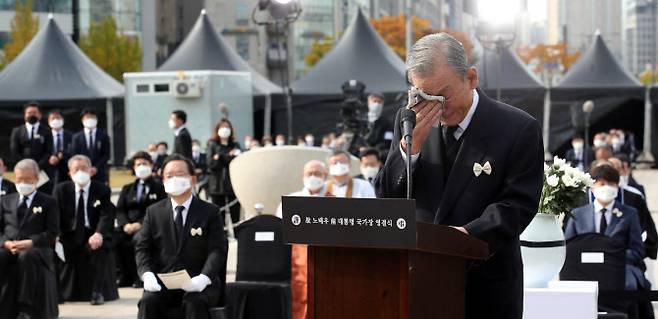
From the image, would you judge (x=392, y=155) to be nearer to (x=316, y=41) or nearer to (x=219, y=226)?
(x=219, y=226)

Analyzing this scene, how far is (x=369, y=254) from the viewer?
153 inches

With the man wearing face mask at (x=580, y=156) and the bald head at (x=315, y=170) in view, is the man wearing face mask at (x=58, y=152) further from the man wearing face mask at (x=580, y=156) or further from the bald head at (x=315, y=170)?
the man wearing face mask at (x=580, y=156)

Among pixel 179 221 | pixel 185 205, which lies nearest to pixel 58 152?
pixel 185 205

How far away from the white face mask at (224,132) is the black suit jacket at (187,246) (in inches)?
352

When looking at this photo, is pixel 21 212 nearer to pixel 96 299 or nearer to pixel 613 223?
pixel 96 299

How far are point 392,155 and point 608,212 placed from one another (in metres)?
5.84

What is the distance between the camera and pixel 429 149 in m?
4.44

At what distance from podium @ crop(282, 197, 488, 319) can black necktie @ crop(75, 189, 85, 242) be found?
8831mm

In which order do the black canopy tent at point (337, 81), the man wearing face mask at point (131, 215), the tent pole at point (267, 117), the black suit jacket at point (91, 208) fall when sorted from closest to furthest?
the black suit jacket at point (91, 208), the man wearing face mask at point (131, 215), the tent pole at point (267, 117), the black canopy tent at point (337, 81)

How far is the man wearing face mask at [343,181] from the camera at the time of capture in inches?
469

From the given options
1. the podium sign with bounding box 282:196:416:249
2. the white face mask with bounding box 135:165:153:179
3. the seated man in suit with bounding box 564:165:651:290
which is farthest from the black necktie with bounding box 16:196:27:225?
the podium sign with bounding box 282:196:416:249

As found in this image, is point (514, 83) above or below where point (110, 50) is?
below

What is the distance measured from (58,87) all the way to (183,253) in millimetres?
27387

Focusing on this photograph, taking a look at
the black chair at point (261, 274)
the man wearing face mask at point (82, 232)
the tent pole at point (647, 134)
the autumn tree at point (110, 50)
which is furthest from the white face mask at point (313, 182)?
the autumn tree at point (110, 50)
